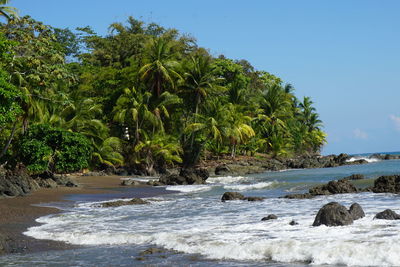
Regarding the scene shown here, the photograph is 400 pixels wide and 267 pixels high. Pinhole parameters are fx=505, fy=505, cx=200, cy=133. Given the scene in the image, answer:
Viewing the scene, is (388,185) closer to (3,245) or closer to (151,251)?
(151,251)

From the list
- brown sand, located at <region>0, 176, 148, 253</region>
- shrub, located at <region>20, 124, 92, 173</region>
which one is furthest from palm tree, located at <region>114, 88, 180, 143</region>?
brown sand, located at <region>0, 176, 148, 253</region>

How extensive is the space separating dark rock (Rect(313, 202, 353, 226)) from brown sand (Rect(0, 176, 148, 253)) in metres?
4.80

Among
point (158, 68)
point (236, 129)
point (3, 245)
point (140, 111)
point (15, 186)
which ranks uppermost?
point (158, 68)

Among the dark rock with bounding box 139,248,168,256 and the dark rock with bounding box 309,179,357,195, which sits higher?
the dark rock with bounding box 309,179,357,195

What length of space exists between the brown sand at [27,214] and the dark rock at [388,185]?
1089 cm

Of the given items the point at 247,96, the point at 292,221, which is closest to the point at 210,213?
the point at 292,221

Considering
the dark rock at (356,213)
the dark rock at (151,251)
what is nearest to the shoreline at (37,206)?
the dark rock at (151,251)

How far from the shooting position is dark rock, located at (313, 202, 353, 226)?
959 centimetres

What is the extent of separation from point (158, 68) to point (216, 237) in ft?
98.5

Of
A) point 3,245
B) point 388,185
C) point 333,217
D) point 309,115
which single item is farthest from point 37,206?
point 309,115

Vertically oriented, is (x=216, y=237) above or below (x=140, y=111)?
below

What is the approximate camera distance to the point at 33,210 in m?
14.7

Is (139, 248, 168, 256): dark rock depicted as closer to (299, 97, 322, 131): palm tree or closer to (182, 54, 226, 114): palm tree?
(182, 54, 226, 114): palm tree

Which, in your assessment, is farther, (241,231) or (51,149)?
(51,149)
